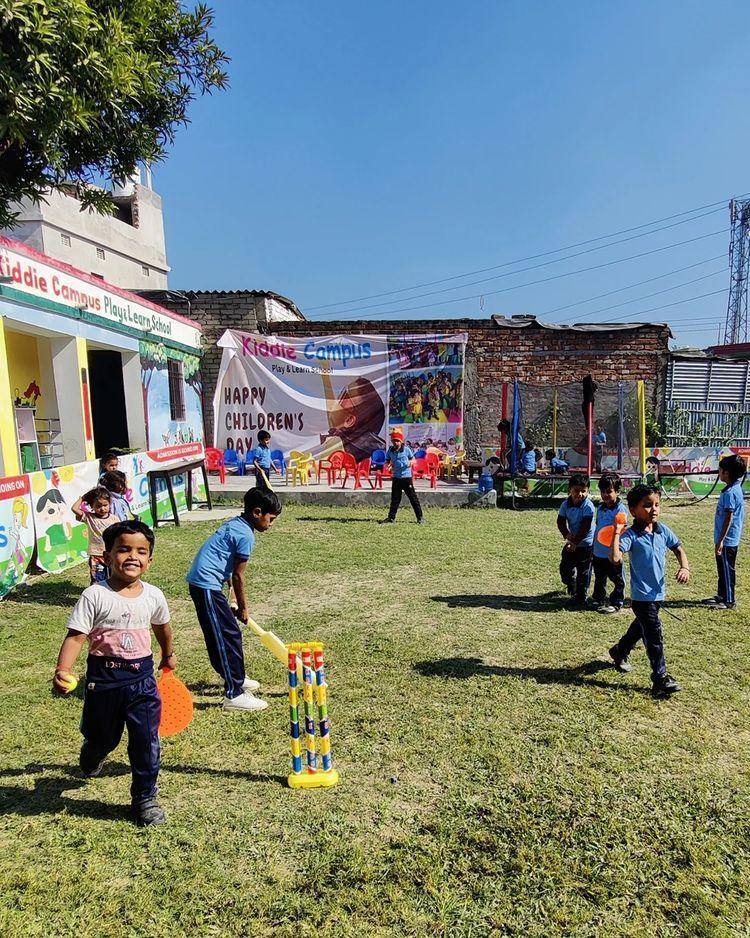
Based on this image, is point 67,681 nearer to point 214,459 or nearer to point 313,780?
point 313,780

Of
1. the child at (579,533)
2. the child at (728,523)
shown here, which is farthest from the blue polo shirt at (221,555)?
the child at (728,523)

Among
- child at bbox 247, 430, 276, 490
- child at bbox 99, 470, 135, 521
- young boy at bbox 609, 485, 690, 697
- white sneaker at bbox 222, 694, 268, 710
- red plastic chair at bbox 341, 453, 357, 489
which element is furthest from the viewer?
red plastic chair at bbox 341, 453, 357, 489

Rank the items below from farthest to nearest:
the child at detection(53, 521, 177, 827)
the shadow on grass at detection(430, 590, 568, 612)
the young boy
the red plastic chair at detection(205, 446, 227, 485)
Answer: the red plastic chair at detection(205, 446, 227, 485)
the shadow on grass at detection(430, 590, 568, 612)
the young boy
the child at detection(53, 521, 177, 827)

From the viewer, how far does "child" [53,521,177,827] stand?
9.76 feet

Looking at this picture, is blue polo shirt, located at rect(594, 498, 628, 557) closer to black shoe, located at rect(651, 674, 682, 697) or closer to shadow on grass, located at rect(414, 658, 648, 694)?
shadow on grass, located at rect(414, 658, 648, 694)

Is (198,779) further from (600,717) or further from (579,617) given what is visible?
(579,617)

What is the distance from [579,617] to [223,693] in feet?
12.5

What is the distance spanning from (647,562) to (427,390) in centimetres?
1205

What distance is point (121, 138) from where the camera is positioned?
5.74 m

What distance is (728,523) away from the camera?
20.3 ft

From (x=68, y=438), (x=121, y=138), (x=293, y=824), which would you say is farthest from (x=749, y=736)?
(x=68, y=438)

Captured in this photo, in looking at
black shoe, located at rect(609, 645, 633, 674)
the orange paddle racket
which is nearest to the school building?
the orange paddle racket

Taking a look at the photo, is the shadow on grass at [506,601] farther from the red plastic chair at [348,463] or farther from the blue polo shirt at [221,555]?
the red plastic chair at [348,463]

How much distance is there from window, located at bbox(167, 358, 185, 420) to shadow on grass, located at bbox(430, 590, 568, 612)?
33.1ft
